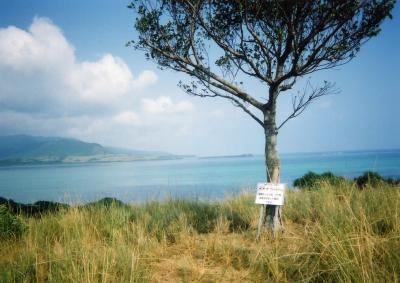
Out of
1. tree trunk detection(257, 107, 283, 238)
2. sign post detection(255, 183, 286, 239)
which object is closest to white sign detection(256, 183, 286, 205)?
sign post detection(255, 183, 286, 239)

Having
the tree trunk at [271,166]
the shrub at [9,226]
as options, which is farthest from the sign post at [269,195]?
the shrub at [9,226]

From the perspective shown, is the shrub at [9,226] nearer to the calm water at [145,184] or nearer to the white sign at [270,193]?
the calm water at [145,184]

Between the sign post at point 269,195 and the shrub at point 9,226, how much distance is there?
518cm

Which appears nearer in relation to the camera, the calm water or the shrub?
the shrub

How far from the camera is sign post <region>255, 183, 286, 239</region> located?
6.62m

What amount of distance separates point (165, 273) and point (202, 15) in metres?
5.46

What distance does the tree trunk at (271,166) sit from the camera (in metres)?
6.91

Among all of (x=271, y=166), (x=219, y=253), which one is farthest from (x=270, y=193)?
(x=219, y=253)

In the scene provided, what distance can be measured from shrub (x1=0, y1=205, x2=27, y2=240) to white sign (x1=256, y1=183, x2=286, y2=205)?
17.2 feet

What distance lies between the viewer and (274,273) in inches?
182

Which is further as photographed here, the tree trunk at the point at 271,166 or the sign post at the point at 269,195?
the tree trunk at the point at 271,166

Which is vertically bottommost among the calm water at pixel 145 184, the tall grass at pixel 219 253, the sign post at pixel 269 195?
the calm water at pixel 145 184

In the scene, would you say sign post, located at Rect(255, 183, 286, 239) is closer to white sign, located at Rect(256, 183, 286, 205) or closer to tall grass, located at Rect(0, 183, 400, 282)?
white sign, located at Rect(256, 183, 286, 205)

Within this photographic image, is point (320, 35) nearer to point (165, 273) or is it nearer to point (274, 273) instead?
point (274, 273)
